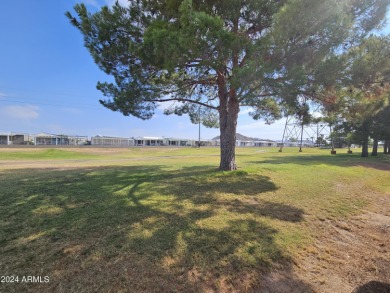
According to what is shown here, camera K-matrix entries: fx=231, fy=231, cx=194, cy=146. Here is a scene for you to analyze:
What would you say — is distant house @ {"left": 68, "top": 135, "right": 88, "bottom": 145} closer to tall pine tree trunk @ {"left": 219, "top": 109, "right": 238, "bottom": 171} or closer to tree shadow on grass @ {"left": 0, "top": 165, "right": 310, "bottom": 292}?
tall pine tree trunk @ {"left": 219, "top": 109, "right": 238, "bottom": 171}

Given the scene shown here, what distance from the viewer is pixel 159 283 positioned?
285 cm

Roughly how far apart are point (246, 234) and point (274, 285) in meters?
1.25

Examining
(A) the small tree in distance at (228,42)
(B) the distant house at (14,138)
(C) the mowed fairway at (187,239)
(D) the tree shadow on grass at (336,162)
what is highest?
(A) the small tree in distance at (228,42)

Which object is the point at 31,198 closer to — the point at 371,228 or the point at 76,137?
the point at 371,228

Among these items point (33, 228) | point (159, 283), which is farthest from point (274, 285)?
point (33, 228)

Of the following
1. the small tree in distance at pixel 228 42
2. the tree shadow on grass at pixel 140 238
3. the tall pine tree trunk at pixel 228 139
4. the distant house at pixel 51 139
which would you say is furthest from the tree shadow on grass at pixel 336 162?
the distant house at pixel 51 139

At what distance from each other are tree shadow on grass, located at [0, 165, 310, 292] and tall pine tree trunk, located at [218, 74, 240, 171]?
3041 mm

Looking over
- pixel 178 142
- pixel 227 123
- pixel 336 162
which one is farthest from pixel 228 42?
pixel 178 142

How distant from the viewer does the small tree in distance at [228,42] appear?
18.9ft

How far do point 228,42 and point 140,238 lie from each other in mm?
4976

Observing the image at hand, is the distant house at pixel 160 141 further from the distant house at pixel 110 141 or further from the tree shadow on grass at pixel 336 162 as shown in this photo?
the tree shadow on grass at pixel 336 162

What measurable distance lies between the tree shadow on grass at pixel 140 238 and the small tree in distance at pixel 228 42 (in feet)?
11.4

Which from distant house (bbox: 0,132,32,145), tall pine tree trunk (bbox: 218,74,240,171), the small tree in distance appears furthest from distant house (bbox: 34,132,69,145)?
tall pine tree trunk (bbox: 218,74,240,171)

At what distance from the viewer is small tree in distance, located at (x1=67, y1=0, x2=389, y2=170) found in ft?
18.9
